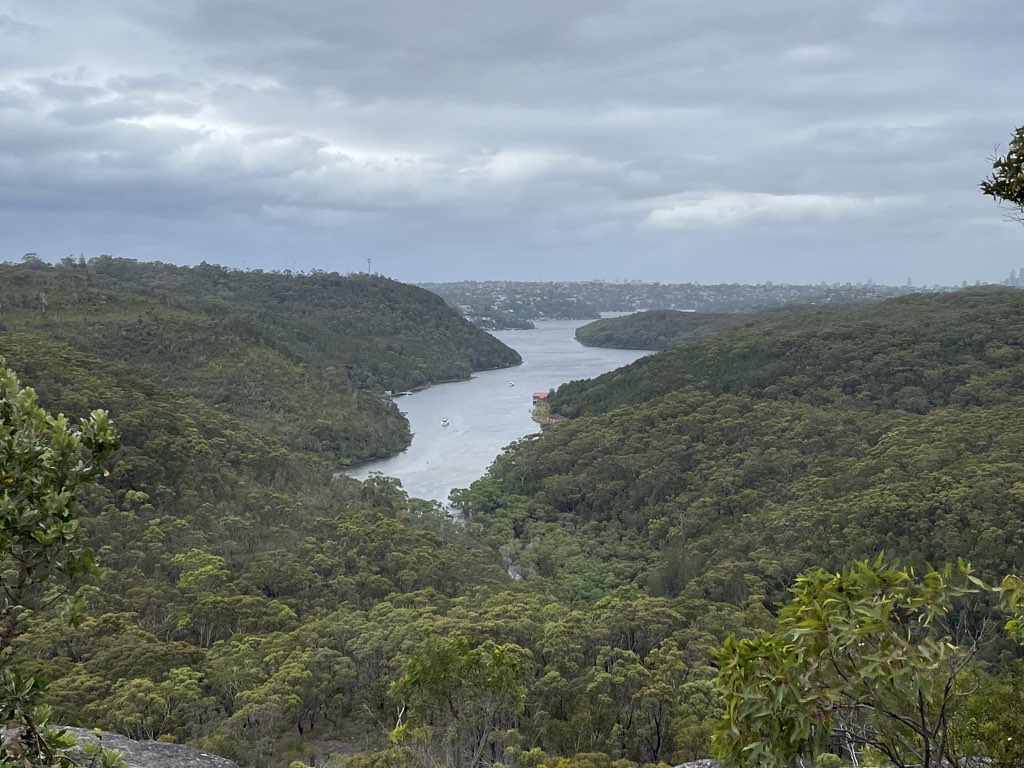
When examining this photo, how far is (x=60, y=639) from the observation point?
1775cm

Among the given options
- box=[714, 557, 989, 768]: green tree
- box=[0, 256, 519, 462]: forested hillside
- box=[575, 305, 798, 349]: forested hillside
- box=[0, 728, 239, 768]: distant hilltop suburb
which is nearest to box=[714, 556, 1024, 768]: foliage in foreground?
box=[714, 557, 989, 768]: green tree

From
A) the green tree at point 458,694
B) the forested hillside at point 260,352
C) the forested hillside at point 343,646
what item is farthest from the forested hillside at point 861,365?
the green tree at point 458,694

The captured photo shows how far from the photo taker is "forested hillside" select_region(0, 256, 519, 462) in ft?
187

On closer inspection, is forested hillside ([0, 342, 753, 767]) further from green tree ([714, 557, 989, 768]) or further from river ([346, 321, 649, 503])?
river ([346, 321, 649, 503])

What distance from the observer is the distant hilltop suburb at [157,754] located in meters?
10.3

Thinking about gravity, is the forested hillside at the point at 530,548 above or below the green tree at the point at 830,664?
below

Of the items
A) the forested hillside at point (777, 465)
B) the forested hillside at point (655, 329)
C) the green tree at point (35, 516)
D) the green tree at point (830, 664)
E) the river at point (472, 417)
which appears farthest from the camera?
the forested hillside at point (655, 329)

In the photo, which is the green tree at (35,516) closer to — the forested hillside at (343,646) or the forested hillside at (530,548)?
the forested hillside at (530,548)

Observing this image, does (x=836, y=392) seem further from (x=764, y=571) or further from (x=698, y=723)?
(x=698, y=723)

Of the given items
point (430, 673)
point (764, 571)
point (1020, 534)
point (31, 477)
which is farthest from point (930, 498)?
point (31, 477)

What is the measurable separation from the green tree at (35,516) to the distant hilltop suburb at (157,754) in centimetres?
793

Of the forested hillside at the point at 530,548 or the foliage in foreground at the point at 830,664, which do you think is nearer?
the foliage in foreground at the point at 830,664

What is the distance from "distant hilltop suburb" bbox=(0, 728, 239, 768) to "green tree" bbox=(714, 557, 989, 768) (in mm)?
9464

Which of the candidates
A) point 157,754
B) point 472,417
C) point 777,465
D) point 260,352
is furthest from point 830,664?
point 472,417
